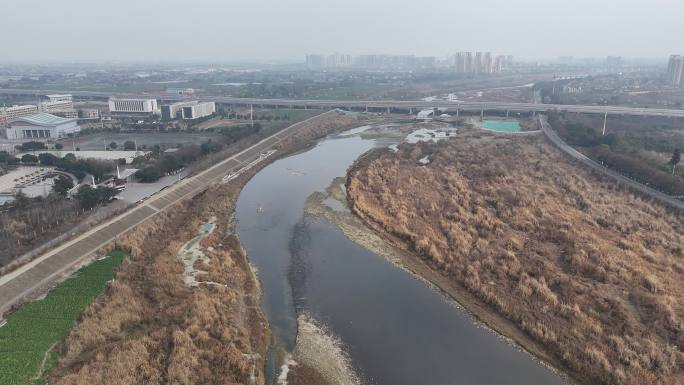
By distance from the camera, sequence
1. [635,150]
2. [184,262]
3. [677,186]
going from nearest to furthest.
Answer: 1. [184,262]
2. [677,186]
3. [635,150]

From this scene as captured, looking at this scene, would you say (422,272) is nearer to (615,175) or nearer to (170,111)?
(615,175)

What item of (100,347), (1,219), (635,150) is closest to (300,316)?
(100,347)

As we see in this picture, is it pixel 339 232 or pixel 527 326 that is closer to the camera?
pixel 527 326

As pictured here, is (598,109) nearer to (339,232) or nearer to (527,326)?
(339,232)

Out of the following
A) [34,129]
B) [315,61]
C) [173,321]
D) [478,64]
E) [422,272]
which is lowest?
[422,272]

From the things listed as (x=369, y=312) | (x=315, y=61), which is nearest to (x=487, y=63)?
(x=315, y=61)

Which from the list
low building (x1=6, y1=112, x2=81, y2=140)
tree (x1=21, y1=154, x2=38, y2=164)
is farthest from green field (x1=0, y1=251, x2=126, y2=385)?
low building (x1=6, y1=112, x2=81, y2=140)

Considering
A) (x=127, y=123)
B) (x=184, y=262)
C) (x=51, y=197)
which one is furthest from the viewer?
(x=127, y=123)
